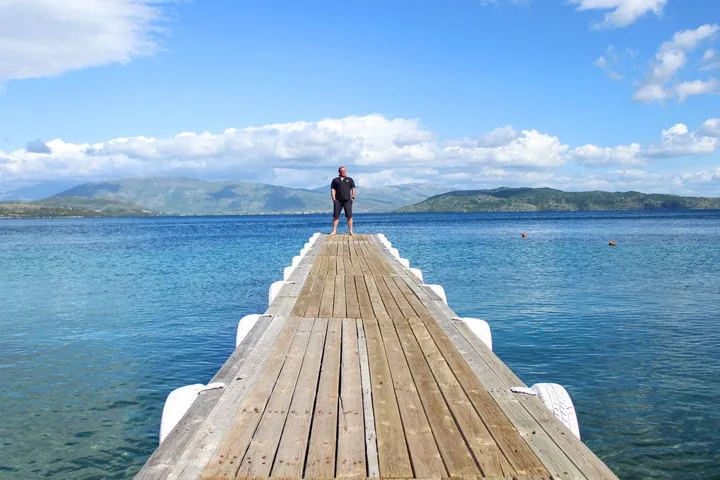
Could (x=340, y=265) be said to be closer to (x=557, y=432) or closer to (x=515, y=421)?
(x=515, y=421)

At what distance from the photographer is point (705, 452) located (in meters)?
8.05

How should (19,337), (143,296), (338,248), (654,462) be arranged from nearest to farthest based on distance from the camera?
1. (654,462)
2. (19,337)
3. (338,248)
4. (143,296)

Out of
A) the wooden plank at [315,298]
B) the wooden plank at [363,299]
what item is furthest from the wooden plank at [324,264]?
the wooden plank at [363,299]

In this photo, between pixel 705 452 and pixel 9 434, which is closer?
pixel 705 452

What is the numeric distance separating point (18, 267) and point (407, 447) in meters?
36.3

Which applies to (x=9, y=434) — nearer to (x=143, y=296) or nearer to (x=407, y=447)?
(x=407, y=447)

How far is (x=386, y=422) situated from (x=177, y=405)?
2.03 metres

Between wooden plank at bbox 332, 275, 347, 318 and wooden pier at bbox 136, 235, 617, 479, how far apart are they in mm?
653

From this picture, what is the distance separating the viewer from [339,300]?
10.6 metres

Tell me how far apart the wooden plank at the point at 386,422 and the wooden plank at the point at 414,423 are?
0.16ft

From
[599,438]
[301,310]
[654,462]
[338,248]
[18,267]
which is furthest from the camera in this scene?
[18,267]

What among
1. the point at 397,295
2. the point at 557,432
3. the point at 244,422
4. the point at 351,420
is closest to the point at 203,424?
the point at 244,422

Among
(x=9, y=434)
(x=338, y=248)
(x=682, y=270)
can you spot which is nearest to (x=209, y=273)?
(x=338, y=248)

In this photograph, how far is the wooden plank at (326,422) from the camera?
13.4ft
